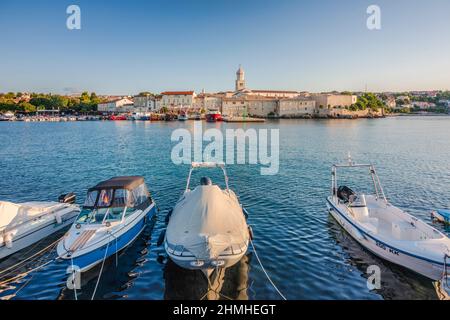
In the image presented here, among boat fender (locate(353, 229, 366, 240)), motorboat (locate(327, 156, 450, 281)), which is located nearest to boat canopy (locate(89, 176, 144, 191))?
motorboat (locate(327, 156, 450, 281))

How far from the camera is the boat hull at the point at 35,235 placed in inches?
571

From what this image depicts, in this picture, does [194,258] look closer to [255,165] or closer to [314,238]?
[314,238]

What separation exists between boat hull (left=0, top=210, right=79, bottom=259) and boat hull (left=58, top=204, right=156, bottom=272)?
2.87 m

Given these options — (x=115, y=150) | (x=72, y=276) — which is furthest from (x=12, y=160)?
(x=72, y=276)

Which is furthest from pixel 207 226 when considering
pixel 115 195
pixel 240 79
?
pixel 240 79

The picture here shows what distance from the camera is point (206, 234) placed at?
11.8m

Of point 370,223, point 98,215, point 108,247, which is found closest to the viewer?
point 108,247

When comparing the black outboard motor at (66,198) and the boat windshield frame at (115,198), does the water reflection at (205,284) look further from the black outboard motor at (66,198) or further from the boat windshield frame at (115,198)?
the black outboard motor at (66,198)

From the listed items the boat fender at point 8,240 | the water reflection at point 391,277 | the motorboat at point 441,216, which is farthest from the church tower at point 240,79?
the boat fender at point 8,240

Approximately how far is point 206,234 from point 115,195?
648 cm

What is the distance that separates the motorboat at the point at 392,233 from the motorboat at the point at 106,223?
1130 centimetres

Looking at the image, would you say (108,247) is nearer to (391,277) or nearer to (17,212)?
(17,212)

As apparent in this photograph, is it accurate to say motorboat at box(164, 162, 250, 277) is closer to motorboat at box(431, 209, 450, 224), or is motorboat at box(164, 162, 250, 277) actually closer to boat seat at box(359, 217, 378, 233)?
boat seat at box(359, 217, 378, 233)
